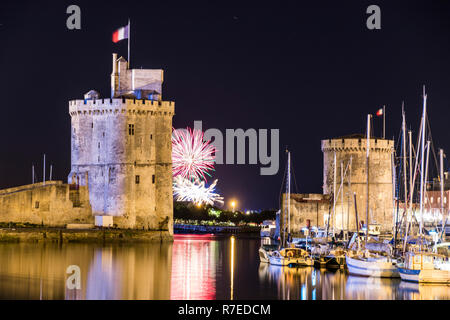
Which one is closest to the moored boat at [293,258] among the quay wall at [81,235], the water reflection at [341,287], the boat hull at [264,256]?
the boat hull at [264,256]

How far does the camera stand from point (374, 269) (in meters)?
33.0

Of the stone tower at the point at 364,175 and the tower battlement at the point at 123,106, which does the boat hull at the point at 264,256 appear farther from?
the stone tower at the point at 364,175

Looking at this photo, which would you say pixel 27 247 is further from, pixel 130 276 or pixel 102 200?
pixel 130 276

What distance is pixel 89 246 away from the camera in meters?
45.1

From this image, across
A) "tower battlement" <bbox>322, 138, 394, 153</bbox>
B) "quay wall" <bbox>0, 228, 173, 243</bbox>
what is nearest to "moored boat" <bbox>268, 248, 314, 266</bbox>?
"quay wall" <bbox>0, 228, 173, 243</bbox>

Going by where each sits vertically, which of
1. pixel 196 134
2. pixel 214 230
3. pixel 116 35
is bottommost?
pixel 214 230

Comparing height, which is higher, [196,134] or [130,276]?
[196,134]

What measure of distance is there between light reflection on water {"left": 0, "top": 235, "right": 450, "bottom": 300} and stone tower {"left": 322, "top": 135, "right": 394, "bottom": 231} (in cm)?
1897

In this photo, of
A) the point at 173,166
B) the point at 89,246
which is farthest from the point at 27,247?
the point at 173,166

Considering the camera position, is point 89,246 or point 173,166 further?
point 173,166

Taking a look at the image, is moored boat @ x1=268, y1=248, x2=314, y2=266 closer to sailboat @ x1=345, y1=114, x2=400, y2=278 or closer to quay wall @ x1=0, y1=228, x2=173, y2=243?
sailboat @ x1=345, y1=114, x2=400, y2=278

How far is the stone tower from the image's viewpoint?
2344 inches

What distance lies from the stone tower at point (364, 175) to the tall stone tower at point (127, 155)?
41.7 ft
